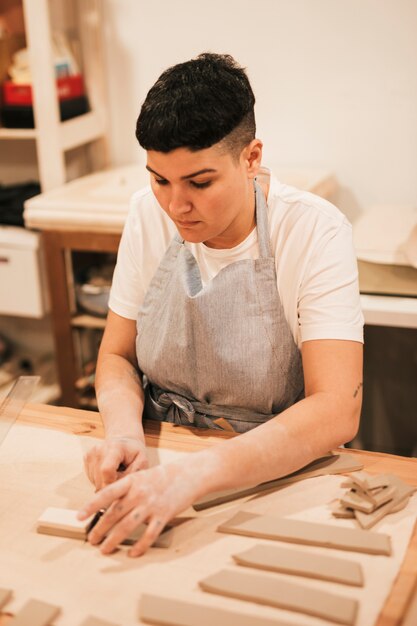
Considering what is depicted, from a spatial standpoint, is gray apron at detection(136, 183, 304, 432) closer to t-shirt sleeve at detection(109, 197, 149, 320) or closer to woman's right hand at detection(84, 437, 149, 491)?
Answer: t-shirt sleeve at detection(109, 197, 149, 320)

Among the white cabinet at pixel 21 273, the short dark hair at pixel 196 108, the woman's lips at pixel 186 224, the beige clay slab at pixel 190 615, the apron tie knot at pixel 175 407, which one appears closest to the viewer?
the beige clay slab at pixel 190 615

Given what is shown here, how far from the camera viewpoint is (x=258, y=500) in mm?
1137

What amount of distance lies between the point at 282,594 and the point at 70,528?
0.33 meters

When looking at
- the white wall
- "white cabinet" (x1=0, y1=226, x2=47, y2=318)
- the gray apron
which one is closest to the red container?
the white wall

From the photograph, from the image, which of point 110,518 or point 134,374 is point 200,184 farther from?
point 110,518

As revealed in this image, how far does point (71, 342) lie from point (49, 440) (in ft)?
4.48

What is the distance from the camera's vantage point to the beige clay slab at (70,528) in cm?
104

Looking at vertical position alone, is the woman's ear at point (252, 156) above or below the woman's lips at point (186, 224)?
above

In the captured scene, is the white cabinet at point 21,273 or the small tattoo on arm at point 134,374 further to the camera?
the white cabinet at point 21,273

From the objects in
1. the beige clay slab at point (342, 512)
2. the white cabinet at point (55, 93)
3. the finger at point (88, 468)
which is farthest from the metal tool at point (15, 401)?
the white cabinet at point (55, 93)

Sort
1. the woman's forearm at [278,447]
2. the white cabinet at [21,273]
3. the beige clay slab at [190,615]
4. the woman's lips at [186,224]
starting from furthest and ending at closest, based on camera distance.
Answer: the white cabinet at [21,273] → the woman's lips at [186,224] → the woman's forearm at [278,447] → the beige clay slab at [190,615]

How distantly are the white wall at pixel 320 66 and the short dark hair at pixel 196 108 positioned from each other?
1.34m

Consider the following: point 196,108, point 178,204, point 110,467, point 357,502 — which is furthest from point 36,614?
point 196,108

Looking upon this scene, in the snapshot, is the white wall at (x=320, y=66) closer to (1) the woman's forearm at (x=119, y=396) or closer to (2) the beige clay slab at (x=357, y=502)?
(1) the woman's forearm at (x=119, y=396)
